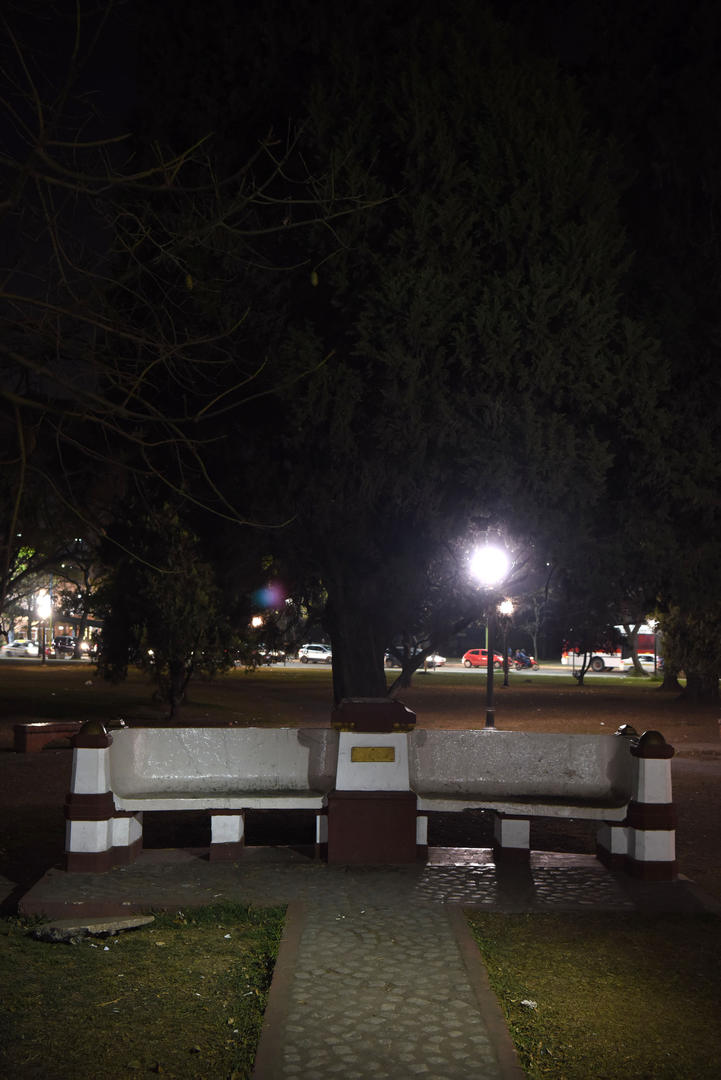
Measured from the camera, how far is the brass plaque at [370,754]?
809cm

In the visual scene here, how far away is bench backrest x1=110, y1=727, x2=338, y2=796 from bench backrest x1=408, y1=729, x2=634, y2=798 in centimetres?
76

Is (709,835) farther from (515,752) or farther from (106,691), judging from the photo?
(106,691)

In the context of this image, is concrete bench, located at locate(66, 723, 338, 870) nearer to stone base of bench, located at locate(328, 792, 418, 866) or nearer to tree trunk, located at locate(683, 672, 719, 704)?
stone base of bench, located at locate(328, 792, 418, 866)

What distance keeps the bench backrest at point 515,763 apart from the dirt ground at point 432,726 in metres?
1.17

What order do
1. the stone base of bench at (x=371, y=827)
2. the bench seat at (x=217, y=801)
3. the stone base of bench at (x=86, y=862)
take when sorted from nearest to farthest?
the stone base of bench at (x=86, y=862) < the bench seat at (x=217, y=801) < the stone base of bench at (x=371, y=827)

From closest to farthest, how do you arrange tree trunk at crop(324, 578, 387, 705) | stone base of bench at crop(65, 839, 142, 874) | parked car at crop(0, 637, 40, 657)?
Result: 1. stone base of bench at crop(65, 839, 142, 874)
2. tree trunk at crop(324, 578, 387, 705)
3. parked car at crop(0, 637, 40, 657)

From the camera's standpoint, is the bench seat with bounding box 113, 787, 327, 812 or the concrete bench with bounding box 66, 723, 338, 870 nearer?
the concrete bench with bounding box 66, 723, 338, 870

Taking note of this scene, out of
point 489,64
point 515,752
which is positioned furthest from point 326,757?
point 489,64

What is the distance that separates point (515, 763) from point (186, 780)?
8.29 ft

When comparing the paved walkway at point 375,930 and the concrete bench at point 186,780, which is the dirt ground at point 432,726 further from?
the paved walkway at point 375,930

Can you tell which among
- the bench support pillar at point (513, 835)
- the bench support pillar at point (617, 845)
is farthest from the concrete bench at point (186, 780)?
the bench support pillar at point (617, 845)

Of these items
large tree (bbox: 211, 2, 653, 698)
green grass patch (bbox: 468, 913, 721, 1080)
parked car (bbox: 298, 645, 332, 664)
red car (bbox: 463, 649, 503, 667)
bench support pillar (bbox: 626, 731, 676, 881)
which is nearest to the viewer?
green grass patch (bbox: 468, 913, 721, 1080)

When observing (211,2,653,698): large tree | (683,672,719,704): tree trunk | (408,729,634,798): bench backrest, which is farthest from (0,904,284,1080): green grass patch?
(683,672,719,704): tree trunk

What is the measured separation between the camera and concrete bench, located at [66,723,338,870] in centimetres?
773
